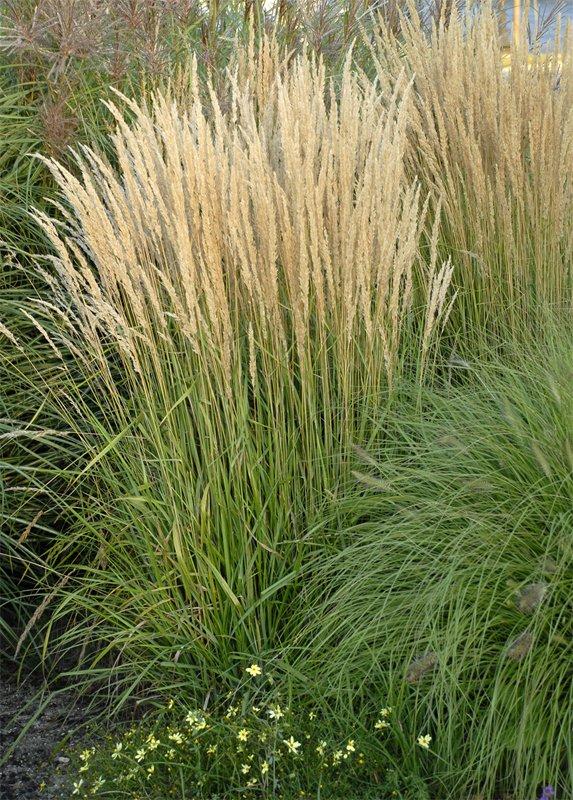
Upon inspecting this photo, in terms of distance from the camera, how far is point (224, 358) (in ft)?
9.21

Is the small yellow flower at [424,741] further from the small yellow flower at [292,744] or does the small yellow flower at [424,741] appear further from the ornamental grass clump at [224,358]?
the ornamental grass clump at [224,358]

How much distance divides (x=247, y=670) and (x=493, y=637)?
58 cm

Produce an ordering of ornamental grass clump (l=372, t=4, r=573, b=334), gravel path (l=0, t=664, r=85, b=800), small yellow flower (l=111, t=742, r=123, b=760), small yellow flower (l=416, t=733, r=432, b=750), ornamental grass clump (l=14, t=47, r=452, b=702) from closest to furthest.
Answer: small yellow flower (l=416, t=733, r=432, b=750) → small yellow flower (l=111, t=742, r=123, b=760) → gravel path (l=0, t=664, r=85, b=800) → ornamental grass clump (l=14, t=47, r=452, b=702) → ornamental grass clump (l=372, t=4, r=573, b=334)

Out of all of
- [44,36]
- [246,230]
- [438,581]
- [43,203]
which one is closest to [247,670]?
[438,581]

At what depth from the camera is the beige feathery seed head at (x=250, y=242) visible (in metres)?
2.78

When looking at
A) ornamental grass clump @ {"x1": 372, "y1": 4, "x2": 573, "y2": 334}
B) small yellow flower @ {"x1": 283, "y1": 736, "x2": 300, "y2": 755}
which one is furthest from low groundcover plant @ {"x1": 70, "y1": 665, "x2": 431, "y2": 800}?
ornamental grass clump @ {"x1": 372, "y1": 4, "x2": 573, "y2": 334}

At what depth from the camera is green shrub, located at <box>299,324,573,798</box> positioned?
2365 millimetres

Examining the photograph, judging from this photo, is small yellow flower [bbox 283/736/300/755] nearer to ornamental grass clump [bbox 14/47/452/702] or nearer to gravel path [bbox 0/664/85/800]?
ornamental grass clump [bbox 14/47/452/702]

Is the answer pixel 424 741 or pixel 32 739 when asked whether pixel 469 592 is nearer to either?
pixel 424 741

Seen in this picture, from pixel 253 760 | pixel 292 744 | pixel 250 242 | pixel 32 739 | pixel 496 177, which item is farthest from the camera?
pixel 496 177

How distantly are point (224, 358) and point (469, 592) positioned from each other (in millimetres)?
850

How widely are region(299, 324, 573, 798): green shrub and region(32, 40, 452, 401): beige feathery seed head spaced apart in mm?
358

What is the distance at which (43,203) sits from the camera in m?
3.84

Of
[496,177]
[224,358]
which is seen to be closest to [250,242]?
[224,358]
